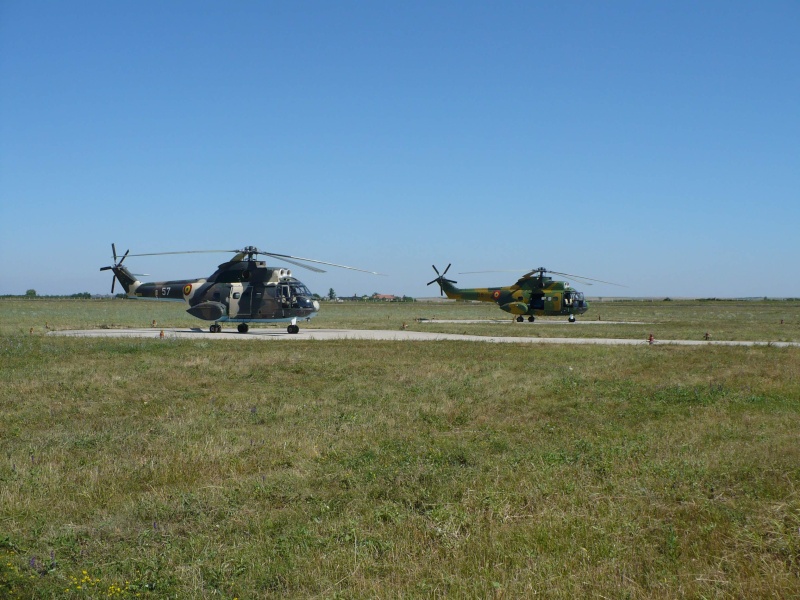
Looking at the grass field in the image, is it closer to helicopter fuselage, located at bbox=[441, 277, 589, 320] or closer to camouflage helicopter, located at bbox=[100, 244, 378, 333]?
camouflage helicopter, located at bbox=[100, 244, 378, 333]

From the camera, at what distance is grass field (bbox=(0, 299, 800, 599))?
6.20m

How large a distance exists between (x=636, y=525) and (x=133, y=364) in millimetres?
17707

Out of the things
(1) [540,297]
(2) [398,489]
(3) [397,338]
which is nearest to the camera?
(2) [398,489]

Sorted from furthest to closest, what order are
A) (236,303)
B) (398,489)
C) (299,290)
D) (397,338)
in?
(236,303), (299,290), (397,338), (398,489)

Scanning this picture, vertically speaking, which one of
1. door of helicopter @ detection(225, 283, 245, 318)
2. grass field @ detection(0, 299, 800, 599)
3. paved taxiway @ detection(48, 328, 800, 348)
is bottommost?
grass field @ detection(0, 299, 800, 599)

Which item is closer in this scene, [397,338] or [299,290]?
[397,338]

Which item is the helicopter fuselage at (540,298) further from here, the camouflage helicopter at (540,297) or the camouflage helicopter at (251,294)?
the camouflage helicopter at (251,294)

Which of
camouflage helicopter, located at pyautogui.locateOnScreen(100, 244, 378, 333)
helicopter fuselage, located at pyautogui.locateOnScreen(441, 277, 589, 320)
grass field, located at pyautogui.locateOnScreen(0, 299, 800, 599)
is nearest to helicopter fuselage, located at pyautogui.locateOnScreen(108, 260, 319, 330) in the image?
camouflage helicopter, located at pyautogui.locateOnScreen(100, 244, 378, 333)

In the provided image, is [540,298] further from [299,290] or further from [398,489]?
[398,489]

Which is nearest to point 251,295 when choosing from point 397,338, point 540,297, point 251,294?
point 251,294

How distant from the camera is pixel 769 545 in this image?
6.51 meters

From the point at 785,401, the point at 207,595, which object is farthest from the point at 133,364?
the point at 785,401

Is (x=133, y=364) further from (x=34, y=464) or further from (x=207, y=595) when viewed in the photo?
Answer: (x=207, y=595)

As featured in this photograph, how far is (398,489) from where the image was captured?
8820mm
